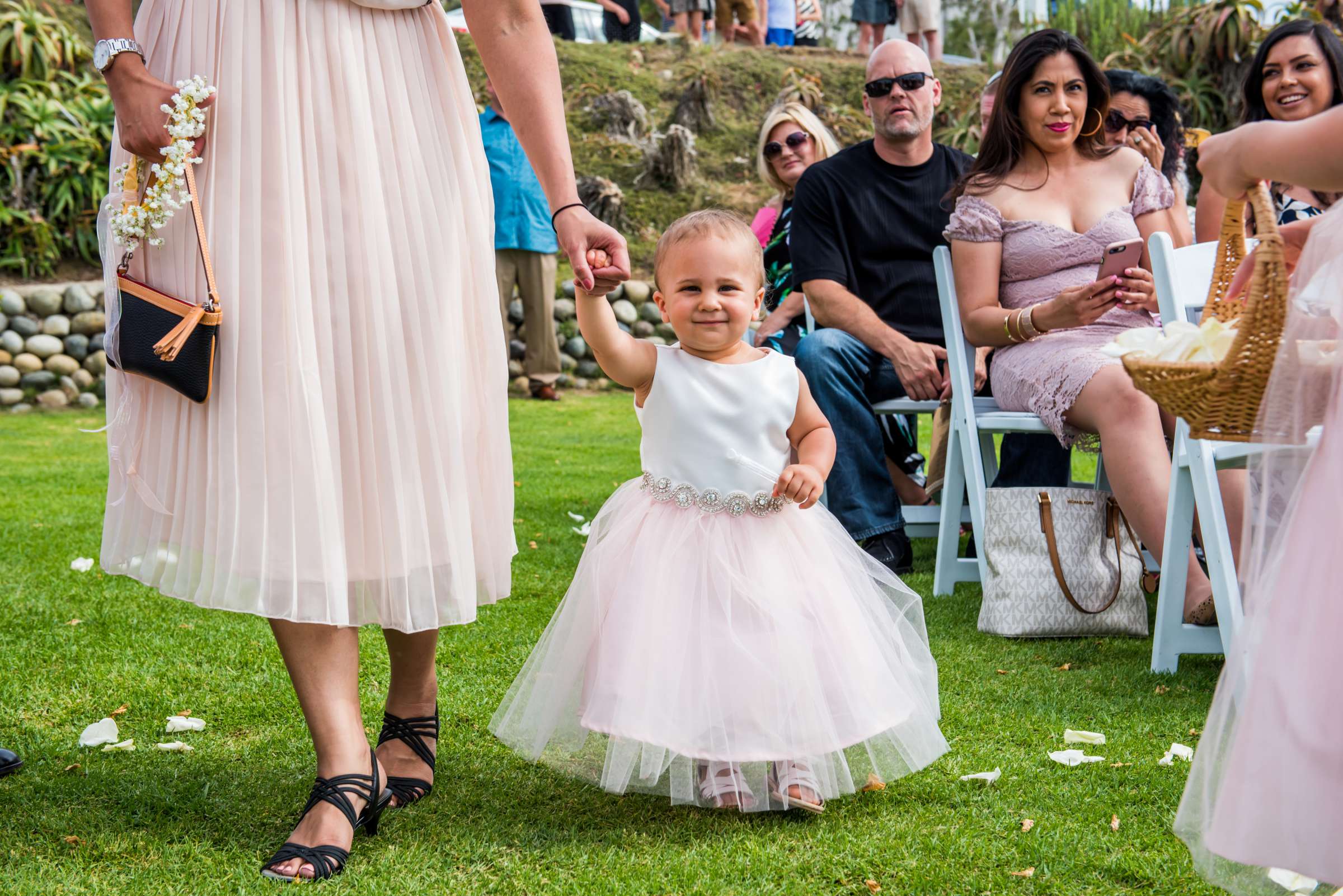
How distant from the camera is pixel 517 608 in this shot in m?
3.91

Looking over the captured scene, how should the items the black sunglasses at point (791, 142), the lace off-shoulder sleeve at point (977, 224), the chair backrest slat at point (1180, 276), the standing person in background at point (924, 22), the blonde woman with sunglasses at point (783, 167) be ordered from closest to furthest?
the chair backrest slat at point (1180, 276) < the lace off-shoulder sleeve at point (977, 224) < the blonde woman with sunglasses at point (783, 167) < the black sunglasses at point (791, 142) < the standing person in background at point (924, 22)

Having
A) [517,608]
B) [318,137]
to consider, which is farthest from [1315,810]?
[517,608]

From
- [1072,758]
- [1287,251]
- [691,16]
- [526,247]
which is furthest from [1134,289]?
[691,16]

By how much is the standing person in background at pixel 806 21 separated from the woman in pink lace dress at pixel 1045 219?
42.1ft

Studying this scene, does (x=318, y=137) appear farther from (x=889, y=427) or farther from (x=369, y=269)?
(x=889, y=427)

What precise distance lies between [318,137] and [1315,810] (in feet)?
5.51

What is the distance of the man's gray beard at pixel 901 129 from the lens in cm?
487

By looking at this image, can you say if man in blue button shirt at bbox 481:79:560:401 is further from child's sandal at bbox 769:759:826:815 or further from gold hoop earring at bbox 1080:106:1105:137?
child's sandal at bbox 769:759:826:815

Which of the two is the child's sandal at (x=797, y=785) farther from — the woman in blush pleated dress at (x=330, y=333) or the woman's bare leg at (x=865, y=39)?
the woman's bare leg at (x=865, y=39)

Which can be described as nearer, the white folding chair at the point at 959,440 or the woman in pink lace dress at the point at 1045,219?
the woman in pink lace dress at the point at 1045,219

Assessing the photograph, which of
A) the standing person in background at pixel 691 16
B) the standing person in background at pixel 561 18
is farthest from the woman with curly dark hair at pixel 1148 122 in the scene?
the standing person in background at pixel 691 16

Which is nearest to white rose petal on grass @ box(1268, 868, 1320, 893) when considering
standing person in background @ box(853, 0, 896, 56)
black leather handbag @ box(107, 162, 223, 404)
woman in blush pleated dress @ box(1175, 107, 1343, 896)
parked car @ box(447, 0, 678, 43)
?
woman in blush pleated dress @ box(1175, 107, 1343, 896)

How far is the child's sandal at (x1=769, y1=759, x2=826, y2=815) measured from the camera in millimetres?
2268

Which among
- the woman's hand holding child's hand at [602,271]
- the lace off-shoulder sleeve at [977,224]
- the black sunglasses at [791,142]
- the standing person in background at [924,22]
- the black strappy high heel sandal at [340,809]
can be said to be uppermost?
the standing person in background at [924,22]
